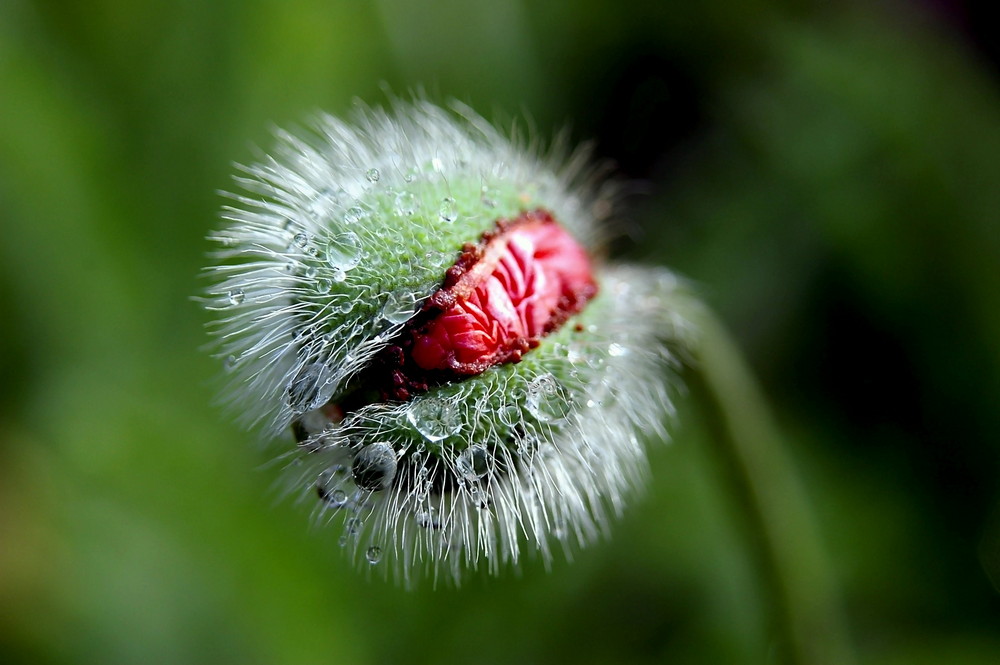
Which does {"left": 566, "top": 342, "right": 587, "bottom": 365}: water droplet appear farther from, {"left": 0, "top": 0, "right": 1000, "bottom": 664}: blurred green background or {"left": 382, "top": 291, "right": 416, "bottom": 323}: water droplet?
{"left": 0, "top": 0, "right": 1000, "bottom": 664}: blurred green background

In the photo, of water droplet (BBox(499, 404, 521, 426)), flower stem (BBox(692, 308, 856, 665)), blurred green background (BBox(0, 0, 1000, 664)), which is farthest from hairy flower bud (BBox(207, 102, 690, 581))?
blurred green background (BBox(0, 0, 1000, 664))

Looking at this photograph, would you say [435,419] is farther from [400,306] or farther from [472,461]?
[400,306]

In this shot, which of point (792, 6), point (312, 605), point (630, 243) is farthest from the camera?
point (630, 243)

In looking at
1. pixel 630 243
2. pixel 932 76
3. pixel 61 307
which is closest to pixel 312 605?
pixel 61 307

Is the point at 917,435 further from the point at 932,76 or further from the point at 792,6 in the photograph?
the point at 792,6

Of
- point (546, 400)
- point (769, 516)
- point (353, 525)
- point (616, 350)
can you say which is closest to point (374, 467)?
point (353, 525)

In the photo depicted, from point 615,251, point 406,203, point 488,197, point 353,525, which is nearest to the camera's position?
point 353,525
